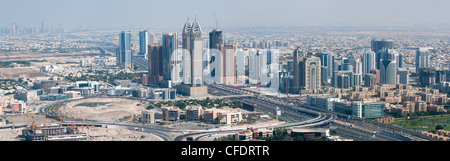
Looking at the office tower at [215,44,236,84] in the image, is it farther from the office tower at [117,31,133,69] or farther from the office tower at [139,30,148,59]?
the office tower at [139,30,148,59]

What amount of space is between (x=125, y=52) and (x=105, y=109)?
1211 centimetres

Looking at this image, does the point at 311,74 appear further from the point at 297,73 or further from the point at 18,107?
the point at 18,107

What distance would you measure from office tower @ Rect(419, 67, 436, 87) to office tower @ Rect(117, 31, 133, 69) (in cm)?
1284

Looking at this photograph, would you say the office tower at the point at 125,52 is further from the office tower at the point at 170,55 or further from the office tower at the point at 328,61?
the office tower at the point at 328,61

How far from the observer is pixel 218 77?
19.3m

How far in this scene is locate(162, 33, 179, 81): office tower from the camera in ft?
59.6

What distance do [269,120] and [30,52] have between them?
2443 cm

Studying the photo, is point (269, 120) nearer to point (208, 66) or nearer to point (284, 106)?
point (284, 106)

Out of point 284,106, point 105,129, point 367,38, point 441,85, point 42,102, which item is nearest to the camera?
point 105,129

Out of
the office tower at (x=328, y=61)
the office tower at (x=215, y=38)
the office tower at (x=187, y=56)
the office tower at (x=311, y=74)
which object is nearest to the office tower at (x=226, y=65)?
the office tower at (x=215, y=38)

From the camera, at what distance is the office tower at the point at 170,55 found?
715 inches

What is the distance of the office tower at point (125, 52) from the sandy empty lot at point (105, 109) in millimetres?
9942

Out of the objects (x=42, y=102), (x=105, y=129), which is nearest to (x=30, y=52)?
(x=42, y=102)

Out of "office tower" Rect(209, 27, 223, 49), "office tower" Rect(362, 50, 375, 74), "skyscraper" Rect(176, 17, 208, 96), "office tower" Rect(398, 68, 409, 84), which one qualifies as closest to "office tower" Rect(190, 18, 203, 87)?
"skyscraper" Rect(176, 17, 208, 96)
